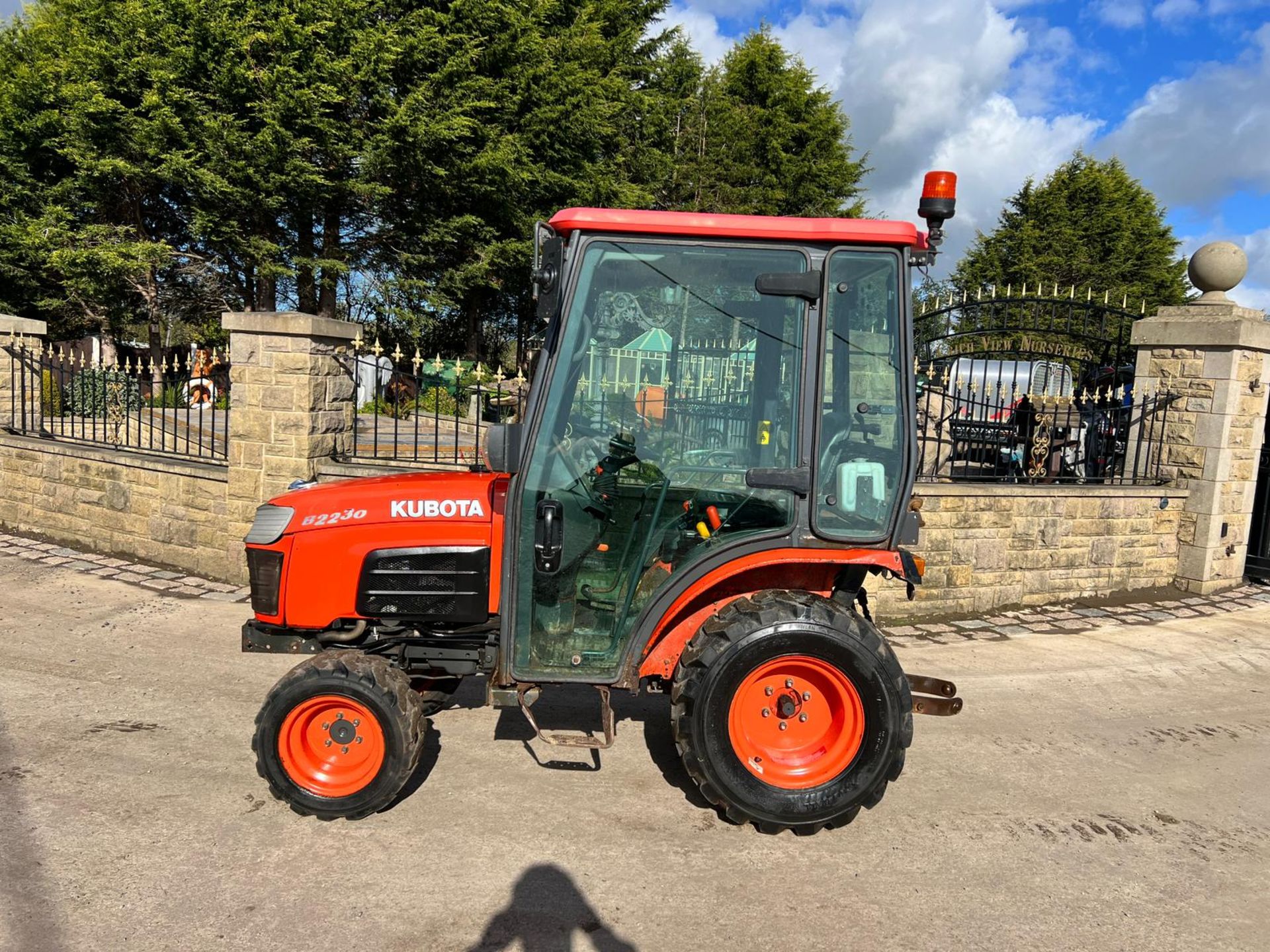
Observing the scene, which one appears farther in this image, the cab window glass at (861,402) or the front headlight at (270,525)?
the front headlight at (270,525)

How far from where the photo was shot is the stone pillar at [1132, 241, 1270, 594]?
774cm

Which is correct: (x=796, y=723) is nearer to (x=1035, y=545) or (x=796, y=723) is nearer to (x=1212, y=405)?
(x=1035, y=545)

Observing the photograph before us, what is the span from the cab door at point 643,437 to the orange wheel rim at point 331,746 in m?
0.66

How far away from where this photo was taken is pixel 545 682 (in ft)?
11.2

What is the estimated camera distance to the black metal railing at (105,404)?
7973mm

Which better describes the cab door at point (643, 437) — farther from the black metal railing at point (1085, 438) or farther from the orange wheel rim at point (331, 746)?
the black metal railing at point (1085, 438)

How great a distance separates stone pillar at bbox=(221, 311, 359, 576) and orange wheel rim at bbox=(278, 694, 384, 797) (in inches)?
142

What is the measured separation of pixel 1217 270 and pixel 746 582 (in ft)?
22.4

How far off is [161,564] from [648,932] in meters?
6.27

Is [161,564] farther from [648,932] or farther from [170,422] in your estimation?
[648,932]

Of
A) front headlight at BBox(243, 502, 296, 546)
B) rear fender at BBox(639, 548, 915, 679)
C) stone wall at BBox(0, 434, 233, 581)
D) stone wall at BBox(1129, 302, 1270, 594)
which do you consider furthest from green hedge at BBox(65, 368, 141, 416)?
stone wall at BBox(1129, 302, 1270, 594)

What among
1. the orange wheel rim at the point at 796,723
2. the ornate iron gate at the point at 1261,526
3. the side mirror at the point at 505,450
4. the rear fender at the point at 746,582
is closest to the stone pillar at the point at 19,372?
the side mirror at the point at 505,450

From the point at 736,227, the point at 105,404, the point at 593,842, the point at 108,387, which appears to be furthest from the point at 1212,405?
the point at 108,387

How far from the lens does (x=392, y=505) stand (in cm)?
363
